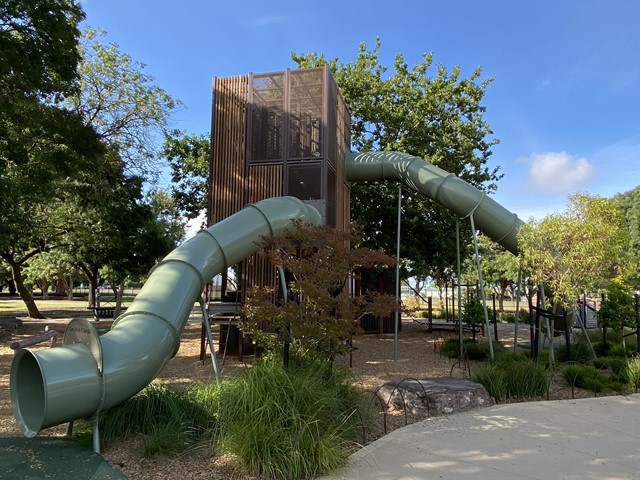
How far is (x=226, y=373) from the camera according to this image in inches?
335

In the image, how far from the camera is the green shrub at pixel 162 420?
177 inches

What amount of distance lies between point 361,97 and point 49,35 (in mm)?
10904

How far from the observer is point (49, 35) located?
9.62m

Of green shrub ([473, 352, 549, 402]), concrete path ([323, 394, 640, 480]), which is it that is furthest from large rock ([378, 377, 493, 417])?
green shrub ([473, 352, 549, 402])

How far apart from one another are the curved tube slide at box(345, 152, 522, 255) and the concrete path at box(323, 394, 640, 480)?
222 inches

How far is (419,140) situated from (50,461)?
49.2ft

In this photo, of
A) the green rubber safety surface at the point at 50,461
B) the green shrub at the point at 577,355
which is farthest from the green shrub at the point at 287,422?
the green shrub at the point at 577,355

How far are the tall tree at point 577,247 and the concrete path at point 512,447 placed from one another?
2473mm

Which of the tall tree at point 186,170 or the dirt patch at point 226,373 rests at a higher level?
the tall tree at point 186,170

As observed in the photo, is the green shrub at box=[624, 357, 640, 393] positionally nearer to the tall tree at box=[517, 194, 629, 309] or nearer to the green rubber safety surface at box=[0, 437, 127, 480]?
the tall tree at box=[517, 194, 629, 309]

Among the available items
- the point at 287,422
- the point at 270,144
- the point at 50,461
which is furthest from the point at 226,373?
the point at 270,144

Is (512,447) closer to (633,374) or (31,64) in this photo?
(633,374)

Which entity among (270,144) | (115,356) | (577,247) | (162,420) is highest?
(270,144)

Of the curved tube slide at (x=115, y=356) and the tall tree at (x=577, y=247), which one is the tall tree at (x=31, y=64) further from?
the tall tree at (x=577, y=247)
